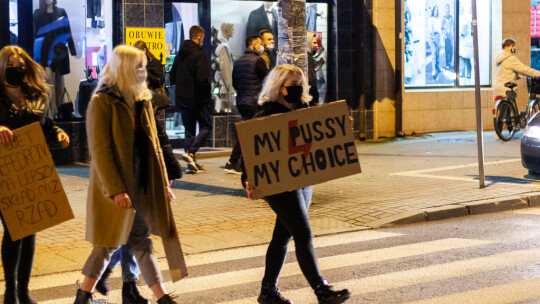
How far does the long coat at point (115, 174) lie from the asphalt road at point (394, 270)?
3.39 ft

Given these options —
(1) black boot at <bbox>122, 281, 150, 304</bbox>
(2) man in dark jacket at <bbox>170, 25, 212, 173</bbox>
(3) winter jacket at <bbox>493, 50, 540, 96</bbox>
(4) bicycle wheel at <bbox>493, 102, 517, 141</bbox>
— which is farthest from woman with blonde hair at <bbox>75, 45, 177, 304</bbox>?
(3) winter jacket at <bbox>493, 50, 540, 96</bbox>

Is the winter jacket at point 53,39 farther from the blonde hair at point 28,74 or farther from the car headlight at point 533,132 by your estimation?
the blonde hair at point 28,74

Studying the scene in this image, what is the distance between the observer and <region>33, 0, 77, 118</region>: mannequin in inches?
539

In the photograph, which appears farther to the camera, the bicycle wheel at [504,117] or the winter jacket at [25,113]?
the bicycle wheel at [504,117]

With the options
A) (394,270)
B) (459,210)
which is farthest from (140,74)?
(459,210)

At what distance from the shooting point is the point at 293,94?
19.2 feet

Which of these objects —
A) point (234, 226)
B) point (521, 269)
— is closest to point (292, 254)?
point (234, 226)

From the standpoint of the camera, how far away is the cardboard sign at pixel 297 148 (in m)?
5.73

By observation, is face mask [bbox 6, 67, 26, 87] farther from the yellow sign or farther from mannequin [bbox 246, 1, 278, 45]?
mannequin [bbox 246, 1, 278, 45]

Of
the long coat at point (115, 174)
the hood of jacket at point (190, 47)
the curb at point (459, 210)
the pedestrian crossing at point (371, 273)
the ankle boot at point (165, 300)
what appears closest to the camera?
the long coat at point (115, 174)

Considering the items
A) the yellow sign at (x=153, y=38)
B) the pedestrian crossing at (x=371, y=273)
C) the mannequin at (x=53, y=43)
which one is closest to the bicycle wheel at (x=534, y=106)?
the yellow sign at (x=153, y=38)

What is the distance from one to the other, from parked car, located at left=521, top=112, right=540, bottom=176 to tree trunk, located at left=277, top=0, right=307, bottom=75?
141 inches

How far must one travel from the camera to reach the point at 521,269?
6988 millimetres

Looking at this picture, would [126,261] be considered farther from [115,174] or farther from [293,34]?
[293,34]
